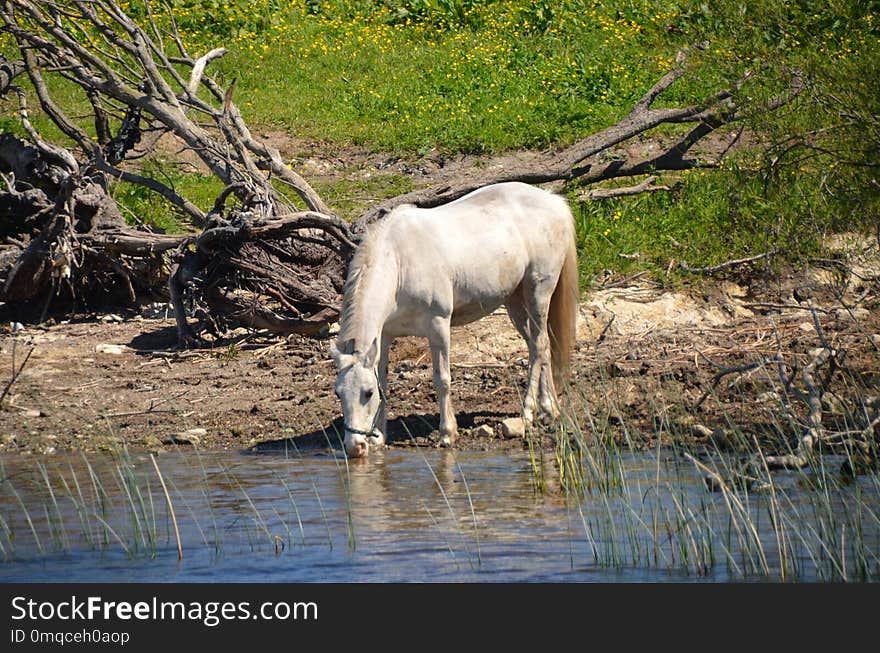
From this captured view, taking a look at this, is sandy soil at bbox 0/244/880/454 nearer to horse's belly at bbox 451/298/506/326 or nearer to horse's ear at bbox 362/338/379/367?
horse's belly at bbox 451/298/506/326

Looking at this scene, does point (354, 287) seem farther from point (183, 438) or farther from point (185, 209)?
point (185, 209)


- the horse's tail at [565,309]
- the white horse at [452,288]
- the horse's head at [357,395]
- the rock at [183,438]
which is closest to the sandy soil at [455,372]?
the rock at [183,438]

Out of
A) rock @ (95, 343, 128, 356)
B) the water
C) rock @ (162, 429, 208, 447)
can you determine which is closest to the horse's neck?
the water

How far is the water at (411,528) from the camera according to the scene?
19.6ft

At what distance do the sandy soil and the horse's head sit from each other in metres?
0.72

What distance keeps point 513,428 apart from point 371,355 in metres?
1.46

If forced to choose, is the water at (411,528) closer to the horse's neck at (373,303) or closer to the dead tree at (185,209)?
the horse's neck at (373,303)

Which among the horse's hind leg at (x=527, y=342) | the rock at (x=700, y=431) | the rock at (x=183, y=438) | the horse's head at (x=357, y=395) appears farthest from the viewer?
the horse's hind leg at (x=527, y=342)

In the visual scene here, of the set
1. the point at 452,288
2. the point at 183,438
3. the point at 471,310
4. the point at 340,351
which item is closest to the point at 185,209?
the point at 183,438

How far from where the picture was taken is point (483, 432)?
30.7ft

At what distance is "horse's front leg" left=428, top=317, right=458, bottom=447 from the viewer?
9039mm

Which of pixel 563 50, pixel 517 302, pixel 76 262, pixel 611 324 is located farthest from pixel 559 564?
pixel 563 50

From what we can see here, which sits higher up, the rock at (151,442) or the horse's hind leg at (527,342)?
the horse's hind leg at (527,342)

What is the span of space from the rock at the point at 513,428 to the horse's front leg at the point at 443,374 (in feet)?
1.32
